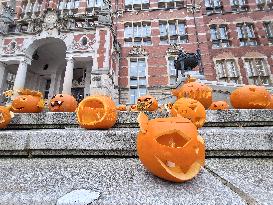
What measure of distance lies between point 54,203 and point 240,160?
1773mm

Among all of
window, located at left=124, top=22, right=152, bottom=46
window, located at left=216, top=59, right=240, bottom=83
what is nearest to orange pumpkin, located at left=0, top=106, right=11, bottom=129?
window, located at left=124, top=22, right=152, bottom=46

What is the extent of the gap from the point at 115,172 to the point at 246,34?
71.7 ft

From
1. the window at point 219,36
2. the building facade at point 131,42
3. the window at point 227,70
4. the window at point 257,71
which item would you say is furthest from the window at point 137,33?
the window at point 257,71

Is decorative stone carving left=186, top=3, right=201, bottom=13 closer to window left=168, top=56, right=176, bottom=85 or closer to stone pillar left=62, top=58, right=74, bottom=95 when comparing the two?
window left=168, top=56, right=176, bottom=85

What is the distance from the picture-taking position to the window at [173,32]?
20047 millimetres

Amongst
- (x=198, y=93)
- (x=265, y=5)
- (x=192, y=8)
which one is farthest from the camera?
(x=265, y=5)

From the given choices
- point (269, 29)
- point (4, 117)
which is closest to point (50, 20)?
point (4, 117)

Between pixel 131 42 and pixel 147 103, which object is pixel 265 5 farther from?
pixel 147 103

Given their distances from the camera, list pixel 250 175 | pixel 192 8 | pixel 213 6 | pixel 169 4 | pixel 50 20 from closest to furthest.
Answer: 1. pixel 250 175
2. pixel 50 20
3. pixel 192 8
4. pixel 169 4
5. pixel 213 6

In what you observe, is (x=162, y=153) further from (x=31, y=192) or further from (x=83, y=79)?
(x=83, y=79)

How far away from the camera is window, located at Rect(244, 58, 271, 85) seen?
19.0m

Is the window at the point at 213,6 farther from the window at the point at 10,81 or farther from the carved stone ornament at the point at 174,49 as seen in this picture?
the window at the point at 10,81

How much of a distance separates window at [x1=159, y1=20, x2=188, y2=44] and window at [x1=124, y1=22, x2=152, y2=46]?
116 centimetres

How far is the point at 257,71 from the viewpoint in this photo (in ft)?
63.1
